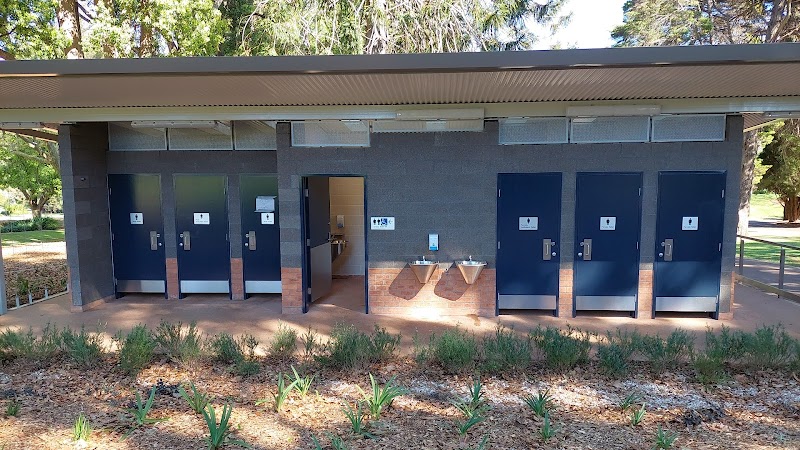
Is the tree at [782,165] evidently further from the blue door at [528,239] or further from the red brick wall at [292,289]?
the red brick wall at [292,289]

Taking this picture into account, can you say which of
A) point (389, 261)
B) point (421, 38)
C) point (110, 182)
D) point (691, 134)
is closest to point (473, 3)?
point (421, 38)

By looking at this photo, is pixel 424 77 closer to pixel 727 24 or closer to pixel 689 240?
pixel 689 240

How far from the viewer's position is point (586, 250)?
7.73 m

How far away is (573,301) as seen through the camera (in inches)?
309

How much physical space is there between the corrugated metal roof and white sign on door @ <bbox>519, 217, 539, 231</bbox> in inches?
78.4

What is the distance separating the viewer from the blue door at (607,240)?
7.58m

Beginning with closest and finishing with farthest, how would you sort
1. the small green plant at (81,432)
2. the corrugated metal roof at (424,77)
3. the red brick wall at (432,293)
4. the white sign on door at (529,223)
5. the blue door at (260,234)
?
the small green plant at (81,432) < the corrugated metal roof at (424,77) < the white sign on door at (529,223) < the red brick wall at (432,293) < the blue door at (260,234)

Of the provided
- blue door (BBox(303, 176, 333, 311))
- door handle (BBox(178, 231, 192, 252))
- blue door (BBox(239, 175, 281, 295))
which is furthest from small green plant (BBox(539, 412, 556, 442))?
door handle (BBox(178, 231, 192, 252))

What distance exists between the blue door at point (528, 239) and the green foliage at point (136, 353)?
495 centimetres

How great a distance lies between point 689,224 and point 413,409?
18.0 feet

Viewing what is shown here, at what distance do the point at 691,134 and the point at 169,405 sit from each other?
763 cm

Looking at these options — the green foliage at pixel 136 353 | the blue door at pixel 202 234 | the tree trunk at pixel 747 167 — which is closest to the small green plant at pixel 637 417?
the green foliage at pixel 136 353

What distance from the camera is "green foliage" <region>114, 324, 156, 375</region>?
5250 mm

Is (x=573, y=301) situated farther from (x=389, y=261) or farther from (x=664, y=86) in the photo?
(x=664, y=86)
